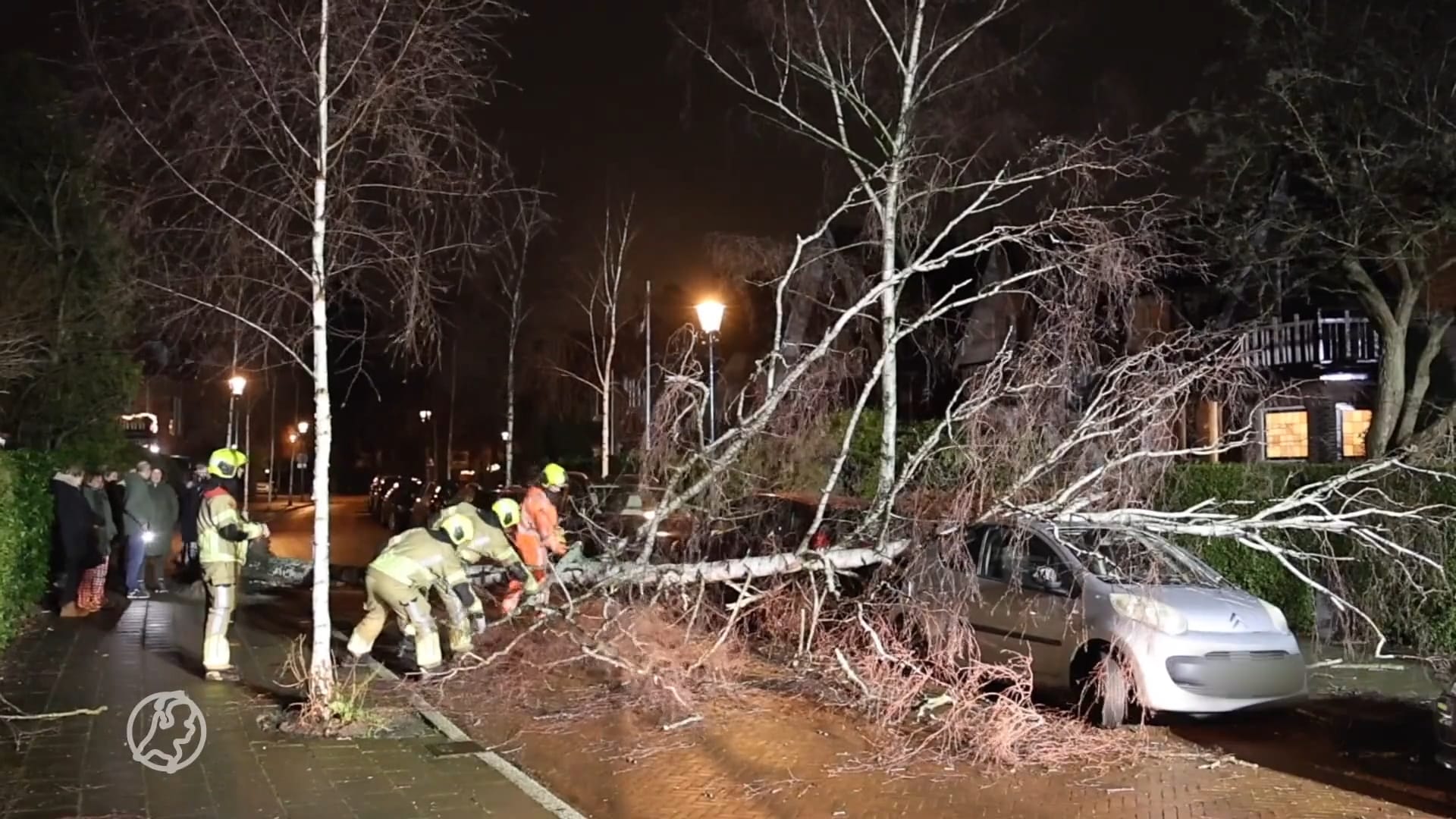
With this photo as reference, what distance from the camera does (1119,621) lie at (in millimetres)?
7723

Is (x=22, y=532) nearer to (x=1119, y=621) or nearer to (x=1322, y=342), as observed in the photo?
(x=1119, y=621)

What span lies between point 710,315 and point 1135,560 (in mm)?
5169

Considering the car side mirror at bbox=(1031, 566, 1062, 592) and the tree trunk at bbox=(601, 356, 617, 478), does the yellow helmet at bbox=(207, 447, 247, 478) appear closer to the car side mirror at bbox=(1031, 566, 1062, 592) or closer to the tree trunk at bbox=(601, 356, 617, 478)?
the car side mirror at bbox=(1031, 566, 1062, 592)

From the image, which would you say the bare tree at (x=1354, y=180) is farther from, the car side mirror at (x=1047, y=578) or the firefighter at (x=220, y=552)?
the firefighter at (x=220, y=552)

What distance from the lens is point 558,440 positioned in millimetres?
32906

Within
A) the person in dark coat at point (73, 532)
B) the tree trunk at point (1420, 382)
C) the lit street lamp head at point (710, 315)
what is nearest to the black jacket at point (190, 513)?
the person in dark coat at point (73, 532)

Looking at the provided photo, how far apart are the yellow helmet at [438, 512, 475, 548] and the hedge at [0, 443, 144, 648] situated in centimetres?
329

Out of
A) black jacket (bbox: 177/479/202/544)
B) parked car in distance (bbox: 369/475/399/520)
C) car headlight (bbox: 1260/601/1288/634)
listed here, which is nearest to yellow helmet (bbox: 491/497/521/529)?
car headlight (bbox: 1260/601/1288/634)

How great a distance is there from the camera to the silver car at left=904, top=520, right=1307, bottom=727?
7648mm

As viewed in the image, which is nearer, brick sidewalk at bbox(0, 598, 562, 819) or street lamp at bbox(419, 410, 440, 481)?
brick sidewalk at bbox(0, 598, 562, 819)

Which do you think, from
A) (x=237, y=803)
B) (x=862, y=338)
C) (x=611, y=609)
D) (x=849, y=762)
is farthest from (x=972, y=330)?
(x=237, y=803)

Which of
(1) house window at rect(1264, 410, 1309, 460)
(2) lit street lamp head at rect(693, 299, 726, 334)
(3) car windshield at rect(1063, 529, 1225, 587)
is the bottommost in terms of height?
(3) car windshield at rect(1063, 529, 1225, 587)

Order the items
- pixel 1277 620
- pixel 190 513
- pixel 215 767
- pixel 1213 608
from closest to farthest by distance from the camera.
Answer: pixel 215 767
pixel 1213 608
pixel 1277 620
pixel 190 513

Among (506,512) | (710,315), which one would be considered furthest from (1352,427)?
(506,512)
